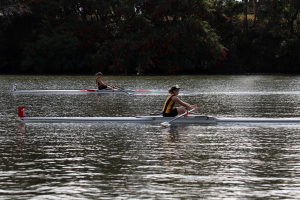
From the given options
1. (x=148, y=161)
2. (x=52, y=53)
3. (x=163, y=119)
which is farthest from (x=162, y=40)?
(x=148, y=161)

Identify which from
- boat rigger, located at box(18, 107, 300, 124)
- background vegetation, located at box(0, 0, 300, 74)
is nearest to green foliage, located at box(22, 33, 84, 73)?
background vegetation, located at box(0, 0, 300, 74)

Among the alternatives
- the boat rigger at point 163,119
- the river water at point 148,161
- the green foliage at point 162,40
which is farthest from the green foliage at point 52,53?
the boat rigger at point 163,119

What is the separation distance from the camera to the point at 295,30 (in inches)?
1854

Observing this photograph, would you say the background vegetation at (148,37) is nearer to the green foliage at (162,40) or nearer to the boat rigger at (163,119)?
the green foliage at (162,40)

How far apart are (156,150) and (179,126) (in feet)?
11.4

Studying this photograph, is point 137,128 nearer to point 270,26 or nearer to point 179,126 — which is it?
point 179,126

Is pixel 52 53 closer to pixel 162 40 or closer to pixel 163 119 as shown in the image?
pixel 162 40

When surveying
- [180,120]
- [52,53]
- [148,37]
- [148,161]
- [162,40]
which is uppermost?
[148,37]

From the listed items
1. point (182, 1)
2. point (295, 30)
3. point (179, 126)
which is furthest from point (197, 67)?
point (179, 126)

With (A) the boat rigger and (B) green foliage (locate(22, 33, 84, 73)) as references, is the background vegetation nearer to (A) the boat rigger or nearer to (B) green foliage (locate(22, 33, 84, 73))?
(B) green foliage (locate(22, 33, 84, 73))

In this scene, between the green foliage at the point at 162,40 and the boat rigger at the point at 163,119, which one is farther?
the green foliage at the point at 162,40

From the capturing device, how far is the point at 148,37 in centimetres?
4225

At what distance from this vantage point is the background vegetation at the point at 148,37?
4212 centimetres

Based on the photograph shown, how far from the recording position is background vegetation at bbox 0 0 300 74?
4212cm
